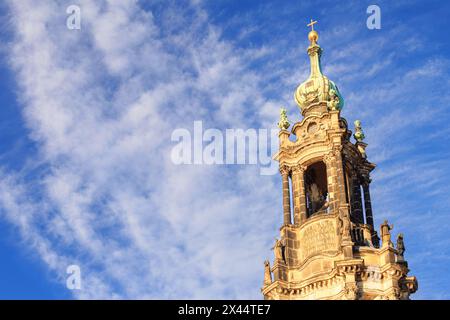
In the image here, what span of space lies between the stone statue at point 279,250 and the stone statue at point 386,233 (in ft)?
23.1

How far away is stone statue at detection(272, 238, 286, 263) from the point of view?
53719 mm

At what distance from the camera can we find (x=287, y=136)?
5984cm

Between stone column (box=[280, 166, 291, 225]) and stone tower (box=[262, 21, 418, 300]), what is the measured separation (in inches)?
2.6

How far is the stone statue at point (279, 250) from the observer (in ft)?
176

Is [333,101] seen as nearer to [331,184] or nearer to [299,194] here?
[331,184]

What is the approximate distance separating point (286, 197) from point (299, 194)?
116 cm

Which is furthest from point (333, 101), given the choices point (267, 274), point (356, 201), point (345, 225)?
point (267, 274)

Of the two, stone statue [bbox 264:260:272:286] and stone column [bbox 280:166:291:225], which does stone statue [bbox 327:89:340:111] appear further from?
stone statue [bbox 264:260:272:286]

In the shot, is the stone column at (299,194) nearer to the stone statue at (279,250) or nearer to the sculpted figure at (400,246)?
the stone statue at (279,250)

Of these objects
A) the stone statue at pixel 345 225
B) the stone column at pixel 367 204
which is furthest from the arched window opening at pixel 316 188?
the stone statue at pixel 345 225

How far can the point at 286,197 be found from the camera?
57656 mm

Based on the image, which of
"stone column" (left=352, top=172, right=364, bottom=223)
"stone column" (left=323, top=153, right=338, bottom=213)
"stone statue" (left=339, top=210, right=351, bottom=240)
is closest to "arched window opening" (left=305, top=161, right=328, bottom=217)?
"stone column" (left=352, top=172, right=364, bottom=223)

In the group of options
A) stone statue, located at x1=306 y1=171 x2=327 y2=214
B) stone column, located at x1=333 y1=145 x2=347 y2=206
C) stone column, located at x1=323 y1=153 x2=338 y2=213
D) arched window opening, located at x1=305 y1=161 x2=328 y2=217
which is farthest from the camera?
stone statue, located at x1=306 y1=171 x2=327 y2=214
